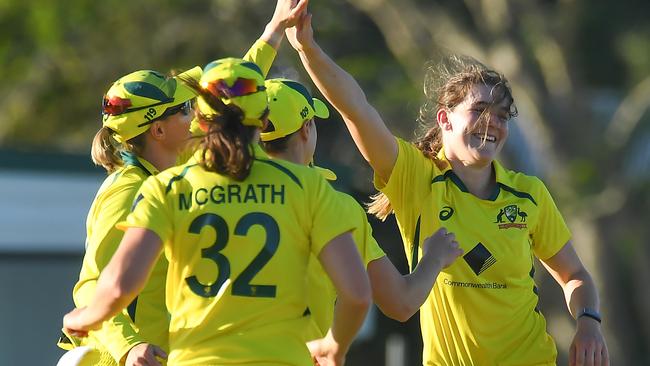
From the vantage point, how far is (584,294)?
17.5 ft

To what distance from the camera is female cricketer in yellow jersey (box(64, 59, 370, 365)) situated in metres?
4.06

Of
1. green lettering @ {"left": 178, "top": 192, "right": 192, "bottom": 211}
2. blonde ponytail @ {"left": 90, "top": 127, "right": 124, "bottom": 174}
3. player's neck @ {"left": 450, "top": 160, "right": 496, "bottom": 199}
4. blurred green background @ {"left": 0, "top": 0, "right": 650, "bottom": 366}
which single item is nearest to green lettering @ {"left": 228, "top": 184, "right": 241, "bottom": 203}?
green lettering @ {"left": 178, "top": 192, "right": 192, "bottom": 211}

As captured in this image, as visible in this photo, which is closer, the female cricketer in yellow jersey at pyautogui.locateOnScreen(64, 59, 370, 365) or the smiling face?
the female cricketer in yellow jersey at pyautogui.locateOnScreen(64, 59, 370, 365)

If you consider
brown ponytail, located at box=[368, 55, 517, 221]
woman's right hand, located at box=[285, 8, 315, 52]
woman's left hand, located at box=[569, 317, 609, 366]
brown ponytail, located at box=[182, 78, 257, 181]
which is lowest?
woman's left hand, located at box=[569, 317, 609, 366]

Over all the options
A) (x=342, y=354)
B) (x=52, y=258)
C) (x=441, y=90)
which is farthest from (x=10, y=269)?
(x=342, y=354)

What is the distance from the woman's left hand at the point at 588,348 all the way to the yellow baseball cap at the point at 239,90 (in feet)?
5.62

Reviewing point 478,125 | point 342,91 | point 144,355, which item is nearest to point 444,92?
point 478,125

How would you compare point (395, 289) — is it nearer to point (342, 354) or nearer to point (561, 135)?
point (342, 354)

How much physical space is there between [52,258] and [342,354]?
24.1 ft

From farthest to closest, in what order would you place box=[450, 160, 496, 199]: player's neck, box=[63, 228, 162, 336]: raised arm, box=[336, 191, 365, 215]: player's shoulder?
box=[450, 160, 496, 199]: player's neck → box=[336, 191, 365, 215]: player's shoulder → box=[63, 228, 162, 336]: raised arm

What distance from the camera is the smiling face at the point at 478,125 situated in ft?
17.1

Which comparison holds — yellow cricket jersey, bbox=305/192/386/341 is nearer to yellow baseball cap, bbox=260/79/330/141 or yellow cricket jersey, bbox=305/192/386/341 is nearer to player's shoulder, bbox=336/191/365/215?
player's shoulder, bbox=336/191/365/215

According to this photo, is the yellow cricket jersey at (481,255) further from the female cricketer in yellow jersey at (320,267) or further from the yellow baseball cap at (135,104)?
the yellow baseball cap at (135,104)

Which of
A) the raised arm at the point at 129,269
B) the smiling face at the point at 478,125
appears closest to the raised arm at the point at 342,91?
the smiling face at the point at 478,125
